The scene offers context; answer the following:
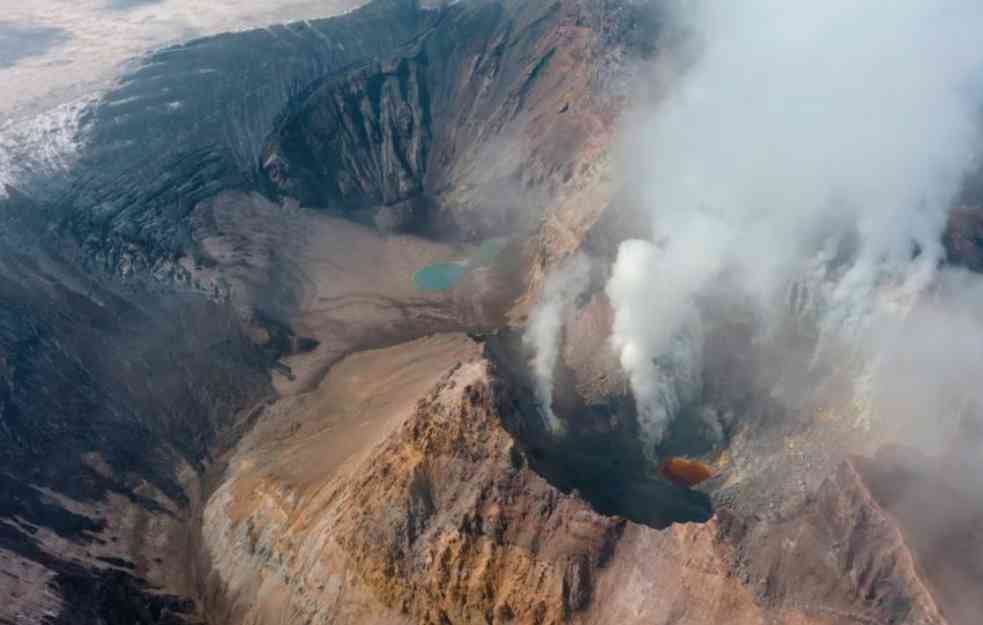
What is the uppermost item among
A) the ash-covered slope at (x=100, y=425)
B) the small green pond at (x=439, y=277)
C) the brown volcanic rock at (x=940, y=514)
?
the brown volcanic rock at (x=940, y=514)

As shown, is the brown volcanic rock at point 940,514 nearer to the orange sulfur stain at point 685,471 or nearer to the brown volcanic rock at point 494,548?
the brown volcanic rock at point 494,548

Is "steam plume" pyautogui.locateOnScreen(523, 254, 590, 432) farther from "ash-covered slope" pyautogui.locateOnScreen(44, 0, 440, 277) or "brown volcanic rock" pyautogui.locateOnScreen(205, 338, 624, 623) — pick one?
"ash-covered slope" pyautogui.locateOnScreen(44, 0, 440, 277)

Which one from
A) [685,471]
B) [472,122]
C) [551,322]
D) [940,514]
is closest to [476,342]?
[551,322]

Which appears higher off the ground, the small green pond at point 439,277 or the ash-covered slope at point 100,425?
the ash-covered slope at point 100,425

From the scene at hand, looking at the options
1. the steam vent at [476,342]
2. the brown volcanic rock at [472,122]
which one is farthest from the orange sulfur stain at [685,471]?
the brown volcanic rock at [472,122]

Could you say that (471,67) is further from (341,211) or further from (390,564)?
(390,564)

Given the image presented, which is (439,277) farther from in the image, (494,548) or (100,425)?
(494,548)
